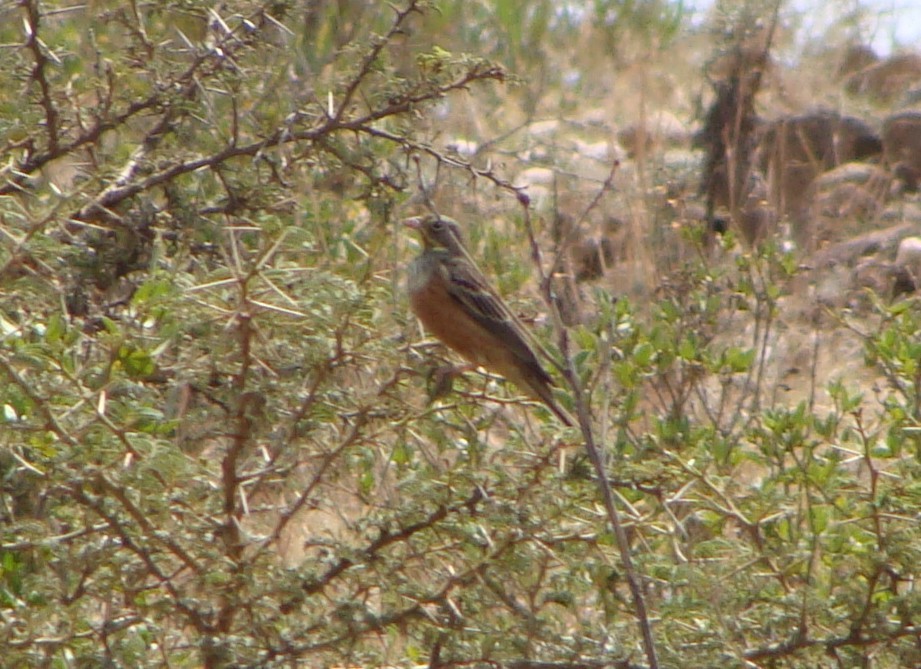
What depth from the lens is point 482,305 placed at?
5.23 m

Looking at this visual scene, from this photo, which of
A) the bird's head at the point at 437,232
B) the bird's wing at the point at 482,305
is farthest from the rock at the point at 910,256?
the bird's wing at the point at 482,305

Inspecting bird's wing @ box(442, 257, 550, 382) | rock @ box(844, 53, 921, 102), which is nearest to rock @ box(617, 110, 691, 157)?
rock @ box(844, 53, 921, 102)

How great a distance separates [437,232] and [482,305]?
1.39 ft

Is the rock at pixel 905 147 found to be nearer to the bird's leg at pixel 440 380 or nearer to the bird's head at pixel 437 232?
the bird's head at pixel 437 232

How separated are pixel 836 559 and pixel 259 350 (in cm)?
151

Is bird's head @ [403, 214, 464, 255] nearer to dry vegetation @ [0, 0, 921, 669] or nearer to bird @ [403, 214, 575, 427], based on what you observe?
bird @ [403, 214, 575, 427]

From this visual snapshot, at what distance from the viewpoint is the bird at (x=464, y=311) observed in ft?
15.2

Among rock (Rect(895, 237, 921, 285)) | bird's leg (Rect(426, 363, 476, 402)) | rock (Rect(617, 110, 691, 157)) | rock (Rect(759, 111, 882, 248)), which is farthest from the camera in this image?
rock (Rect(617, 110, 691, 157))

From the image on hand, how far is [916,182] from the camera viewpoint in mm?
10609

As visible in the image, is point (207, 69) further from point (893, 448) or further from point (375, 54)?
point (893, 448)

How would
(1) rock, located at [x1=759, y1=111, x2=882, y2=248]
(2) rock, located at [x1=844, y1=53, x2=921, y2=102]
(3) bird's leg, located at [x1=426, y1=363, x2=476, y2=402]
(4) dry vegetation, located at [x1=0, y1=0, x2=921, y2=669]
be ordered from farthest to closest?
(2) rock, located at [x1=844, y1=53, x2=921, y2=102], (1) rock, located at [x1=759, y1=111, x2=882, y2=248], (3) bird's leg, located at [x1=426, y1=363, x2=476, y2=402], (4) dry vegetation, located at [x1=0, y1=0, x2=921, y2=669]

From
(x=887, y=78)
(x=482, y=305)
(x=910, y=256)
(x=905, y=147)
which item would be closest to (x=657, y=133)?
(x=905, y=147)

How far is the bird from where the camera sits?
4633mm

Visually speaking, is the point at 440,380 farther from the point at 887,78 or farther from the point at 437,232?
the point at 887,78
